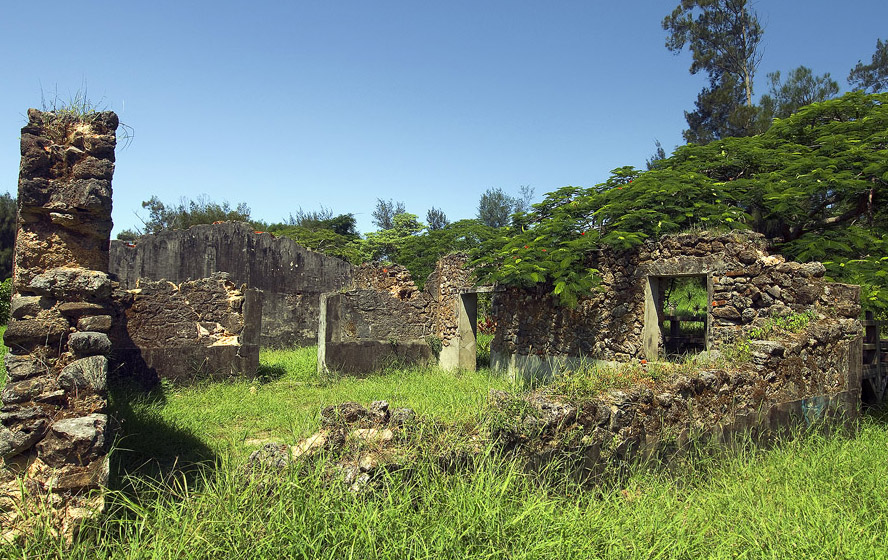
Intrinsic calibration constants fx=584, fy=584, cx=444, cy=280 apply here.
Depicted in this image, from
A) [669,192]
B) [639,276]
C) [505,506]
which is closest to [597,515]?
[505,506]

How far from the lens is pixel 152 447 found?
5.57 m

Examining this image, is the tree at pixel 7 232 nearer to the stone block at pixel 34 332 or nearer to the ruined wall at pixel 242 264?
the ruined wall at pixel 242 264

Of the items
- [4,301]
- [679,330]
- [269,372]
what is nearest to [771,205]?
[679,330]

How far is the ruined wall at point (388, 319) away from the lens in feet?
35.2

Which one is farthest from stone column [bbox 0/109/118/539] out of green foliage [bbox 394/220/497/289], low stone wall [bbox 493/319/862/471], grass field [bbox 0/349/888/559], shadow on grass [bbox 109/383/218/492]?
green foliage [bbox 394/220/497/289]

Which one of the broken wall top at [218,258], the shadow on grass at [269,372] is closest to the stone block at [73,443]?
the shadow on grass at [269,372]

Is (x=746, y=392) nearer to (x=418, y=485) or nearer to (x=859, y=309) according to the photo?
(x=859, y=309)

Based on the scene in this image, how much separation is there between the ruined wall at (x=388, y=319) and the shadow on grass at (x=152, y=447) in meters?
3.67

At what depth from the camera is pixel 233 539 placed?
2.62 m

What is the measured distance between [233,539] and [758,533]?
2.83 m

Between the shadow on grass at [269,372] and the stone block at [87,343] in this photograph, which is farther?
the shadow on grass at [269,372]

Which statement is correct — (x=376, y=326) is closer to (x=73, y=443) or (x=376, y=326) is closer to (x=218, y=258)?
(x=73, y=443)

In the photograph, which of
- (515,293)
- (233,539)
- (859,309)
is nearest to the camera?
(233,539)

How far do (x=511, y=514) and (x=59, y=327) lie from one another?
3.40m
